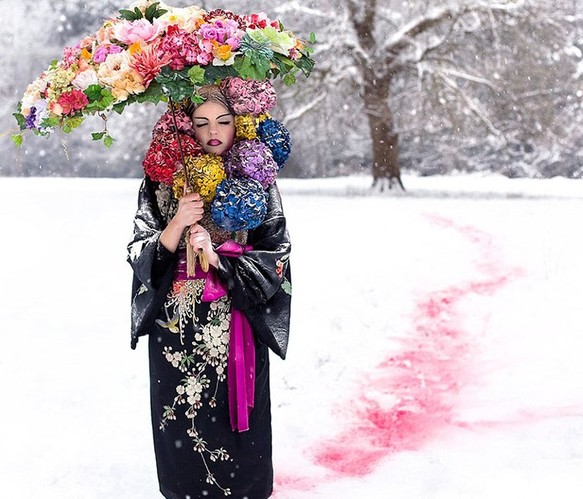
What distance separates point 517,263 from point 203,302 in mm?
7616

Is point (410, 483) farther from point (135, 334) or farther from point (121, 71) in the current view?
point (121, 71)

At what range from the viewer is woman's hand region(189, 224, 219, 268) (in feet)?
11.2

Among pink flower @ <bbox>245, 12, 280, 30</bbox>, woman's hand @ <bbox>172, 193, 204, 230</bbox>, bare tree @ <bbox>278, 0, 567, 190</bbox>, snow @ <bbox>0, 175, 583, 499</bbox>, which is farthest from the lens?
bare tree @ <bbox>278, 0, 567, 190</bbox>

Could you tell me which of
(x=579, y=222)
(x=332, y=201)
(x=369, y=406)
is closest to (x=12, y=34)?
(x=332, y=201)

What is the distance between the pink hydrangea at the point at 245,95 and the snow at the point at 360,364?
226 centimetres

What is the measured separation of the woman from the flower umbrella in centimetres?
29

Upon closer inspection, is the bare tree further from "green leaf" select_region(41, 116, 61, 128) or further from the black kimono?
"green leaf" select_region(41, 116, 61, 128)

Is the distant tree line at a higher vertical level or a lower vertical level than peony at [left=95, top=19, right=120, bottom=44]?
higher

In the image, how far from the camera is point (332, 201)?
→ 1572 centimetres

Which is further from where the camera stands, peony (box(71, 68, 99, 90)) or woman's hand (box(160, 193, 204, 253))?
woman's hand (box(160, 193, 204, 253))

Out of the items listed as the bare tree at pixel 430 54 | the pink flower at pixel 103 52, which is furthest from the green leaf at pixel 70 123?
the bare tree at pixel 430 54

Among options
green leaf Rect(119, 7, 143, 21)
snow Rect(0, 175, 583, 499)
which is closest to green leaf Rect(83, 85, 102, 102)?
green leaf Rect(119, 7, 143, 21)

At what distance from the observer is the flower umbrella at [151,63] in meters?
3.13

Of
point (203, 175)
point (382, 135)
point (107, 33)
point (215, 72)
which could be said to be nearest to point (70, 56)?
point (107, 33)
